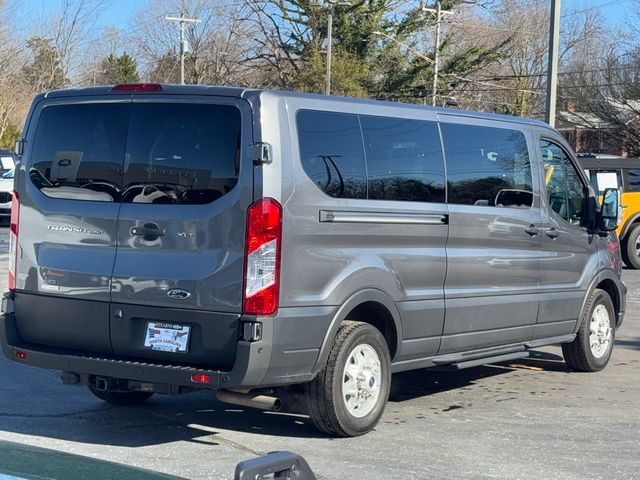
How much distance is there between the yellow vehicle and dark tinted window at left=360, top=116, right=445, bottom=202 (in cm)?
1206

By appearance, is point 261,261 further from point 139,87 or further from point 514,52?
point 514,52

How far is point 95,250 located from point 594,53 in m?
48.2

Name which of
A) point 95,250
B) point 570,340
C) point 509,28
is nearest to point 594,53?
point 509,28

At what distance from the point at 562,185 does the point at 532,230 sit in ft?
2.65

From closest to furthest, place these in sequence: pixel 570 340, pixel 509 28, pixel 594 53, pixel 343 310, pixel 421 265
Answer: pixel 343 310 < pixel 421 265 < pixel 570 340 < pixel 594 53 < pixel 509 28

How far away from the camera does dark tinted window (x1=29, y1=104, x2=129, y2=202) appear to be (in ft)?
22.2

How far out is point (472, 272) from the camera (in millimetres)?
7844

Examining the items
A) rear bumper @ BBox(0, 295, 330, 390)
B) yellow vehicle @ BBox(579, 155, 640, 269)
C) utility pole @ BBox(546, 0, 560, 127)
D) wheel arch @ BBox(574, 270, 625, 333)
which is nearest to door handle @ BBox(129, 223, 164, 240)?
rear bumper @ BBox(0, 295, 330, 390)

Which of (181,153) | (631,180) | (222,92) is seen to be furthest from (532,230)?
(631,180)

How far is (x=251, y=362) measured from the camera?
6.14 m

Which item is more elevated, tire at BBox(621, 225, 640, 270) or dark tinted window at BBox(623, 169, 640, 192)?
dark tinted window at BBox(623, 169, 640, 192)

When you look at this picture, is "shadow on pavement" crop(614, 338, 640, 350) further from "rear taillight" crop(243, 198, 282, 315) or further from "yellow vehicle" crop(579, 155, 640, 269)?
"yellow vehicle" crop(579, 155, 640, 269)

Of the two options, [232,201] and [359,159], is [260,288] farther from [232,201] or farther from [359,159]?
[359,159]

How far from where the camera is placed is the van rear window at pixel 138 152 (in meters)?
6.43
